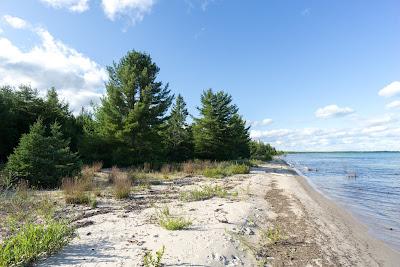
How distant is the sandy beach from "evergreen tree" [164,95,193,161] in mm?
24134

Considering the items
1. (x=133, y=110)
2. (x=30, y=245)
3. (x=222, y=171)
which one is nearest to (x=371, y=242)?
(x=30, y=245)

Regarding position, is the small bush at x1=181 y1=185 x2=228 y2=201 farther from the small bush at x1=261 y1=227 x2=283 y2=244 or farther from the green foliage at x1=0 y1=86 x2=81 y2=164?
the green foliage at x1=0 y1=86 x2=81 y2=164

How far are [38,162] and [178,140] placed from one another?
2283 centimetres

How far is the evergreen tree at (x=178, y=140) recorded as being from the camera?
34.9 m

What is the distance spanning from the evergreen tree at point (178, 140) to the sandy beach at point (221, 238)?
24.1m

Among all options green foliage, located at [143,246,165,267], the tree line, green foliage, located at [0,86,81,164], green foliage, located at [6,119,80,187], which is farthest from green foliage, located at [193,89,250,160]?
green foliage, located at [143,246,165,267]

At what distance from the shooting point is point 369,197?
56.7 feet

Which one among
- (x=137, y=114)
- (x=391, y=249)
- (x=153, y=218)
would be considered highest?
(x=137, y=114)

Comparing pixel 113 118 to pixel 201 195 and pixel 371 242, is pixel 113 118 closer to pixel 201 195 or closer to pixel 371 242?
pixel 201 195

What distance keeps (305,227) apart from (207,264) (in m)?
4.18

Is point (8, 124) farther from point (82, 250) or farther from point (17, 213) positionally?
point (82, 250)

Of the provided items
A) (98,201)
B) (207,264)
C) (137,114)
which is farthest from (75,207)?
(137,114)

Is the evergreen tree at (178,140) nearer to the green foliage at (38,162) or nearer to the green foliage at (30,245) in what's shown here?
the green foliage at (38,162)

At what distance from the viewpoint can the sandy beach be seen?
540cm
